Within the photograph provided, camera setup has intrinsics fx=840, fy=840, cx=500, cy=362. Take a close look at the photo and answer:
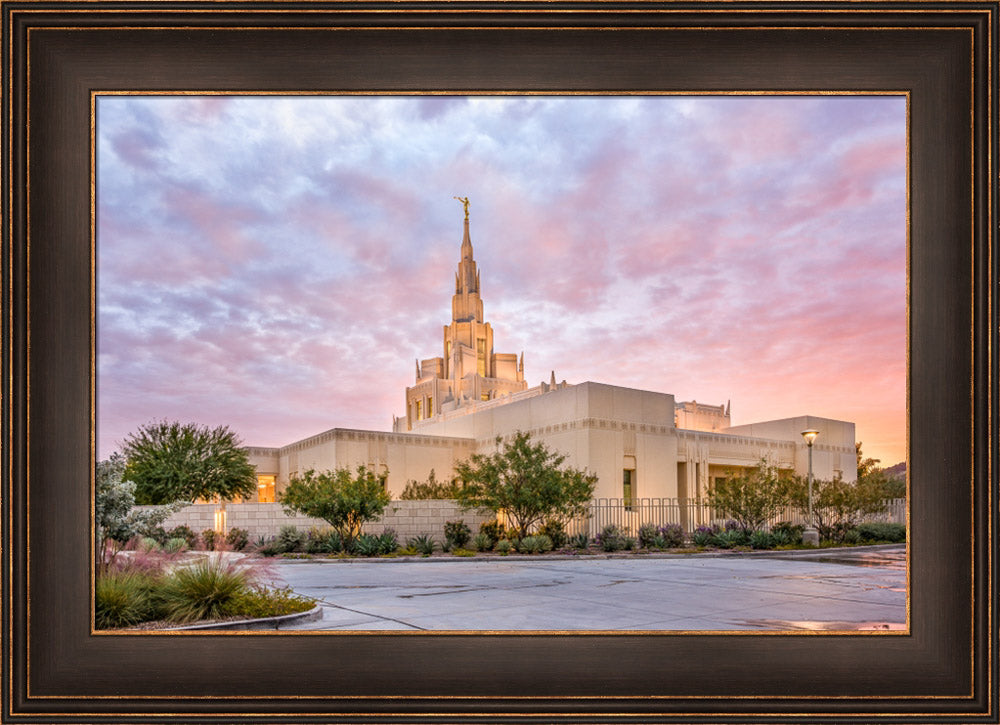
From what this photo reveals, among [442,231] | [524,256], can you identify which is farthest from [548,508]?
[442,231]

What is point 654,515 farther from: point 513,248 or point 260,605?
point 513,248

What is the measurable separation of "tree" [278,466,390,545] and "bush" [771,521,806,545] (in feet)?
36.0

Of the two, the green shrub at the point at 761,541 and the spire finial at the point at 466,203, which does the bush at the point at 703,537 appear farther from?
the spire finial at the point at 466,203

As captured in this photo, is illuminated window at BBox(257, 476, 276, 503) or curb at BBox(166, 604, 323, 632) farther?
illuminated window at BBox(257, 476, 276, 503)

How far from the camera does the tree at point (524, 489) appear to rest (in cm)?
2258

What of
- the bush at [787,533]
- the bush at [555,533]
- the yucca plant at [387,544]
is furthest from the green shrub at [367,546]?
the bush at [787,533]

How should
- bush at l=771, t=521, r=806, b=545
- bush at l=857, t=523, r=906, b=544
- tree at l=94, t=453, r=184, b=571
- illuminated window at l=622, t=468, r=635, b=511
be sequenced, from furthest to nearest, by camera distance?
illuminated window at l=622, t=468, r=635, b=511
bush at l=857, t=523, r=906, b=544
bush at l=771, t=521, r=806, b=545
tree at l=94, t=453, r=184, b=571

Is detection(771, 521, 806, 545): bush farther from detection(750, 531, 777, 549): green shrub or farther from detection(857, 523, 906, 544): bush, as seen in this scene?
detection(857, 523, 906, 544): bush

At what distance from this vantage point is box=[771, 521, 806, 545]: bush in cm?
2338

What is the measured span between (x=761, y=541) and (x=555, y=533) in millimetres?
5602

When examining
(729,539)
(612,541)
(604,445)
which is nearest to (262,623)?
(612,541)

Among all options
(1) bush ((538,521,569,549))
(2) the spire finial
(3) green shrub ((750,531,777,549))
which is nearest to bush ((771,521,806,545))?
(3) green shrub ((750,531,777,549))

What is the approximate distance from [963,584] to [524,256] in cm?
4929

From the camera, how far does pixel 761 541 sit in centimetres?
2273
